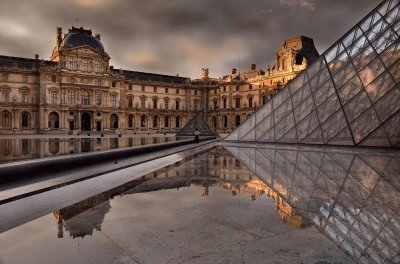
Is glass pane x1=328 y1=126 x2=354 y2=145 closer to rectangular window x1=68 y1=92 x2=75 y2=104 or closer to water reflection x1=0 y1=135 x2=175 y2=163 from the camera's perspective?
water reflection x1=0 y1=135 x2=175 y2=163

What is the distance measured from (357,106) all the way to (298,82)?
3887mm

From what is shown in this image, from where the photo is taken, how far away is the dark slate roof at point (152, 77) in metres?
57.1

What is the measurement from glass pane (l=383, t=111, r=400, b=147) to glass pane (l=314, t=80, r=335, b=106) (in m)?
3.31

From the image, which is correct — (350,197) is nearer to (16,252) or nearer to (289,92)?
(16,252)

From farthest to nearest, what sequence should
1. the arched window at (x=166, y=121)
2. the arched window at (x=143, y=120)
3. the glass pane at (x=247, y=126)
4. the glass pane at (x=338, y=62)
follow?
the arched window at (x=166, y=121)
the arched window at (x=143, y=120)
the glass pane at (x=247, y=126)
the glass pane at (x=338, y=62)

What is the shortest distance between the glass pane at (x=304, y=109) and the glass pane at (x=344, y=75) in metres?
1.43

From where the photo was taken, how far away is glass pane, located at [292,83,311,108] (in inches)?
635

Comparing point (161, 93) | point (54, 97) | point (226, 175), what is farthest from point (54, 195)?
point (161, 93)

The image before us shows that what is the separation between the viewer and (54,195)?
5059 millimetres

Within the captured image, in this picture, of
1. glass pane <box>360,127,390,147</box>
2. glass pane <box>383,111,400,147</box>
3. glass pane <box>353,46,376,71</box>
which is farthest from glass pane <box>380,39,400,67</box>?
glass pane <box>360,127,390,147</box>

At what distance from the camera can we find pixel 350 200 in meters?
4.65

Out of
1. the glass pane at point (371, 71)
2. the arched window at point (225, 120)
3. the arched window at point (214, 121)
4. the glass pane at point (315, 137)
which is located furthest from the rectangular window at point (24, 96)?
the glass pane at point (371, 71)

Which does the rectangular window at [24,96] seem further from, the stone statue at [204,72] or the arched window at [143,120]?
the stone statue at [204,72]

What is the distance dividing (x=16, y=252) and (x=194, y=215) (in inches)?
77.5
